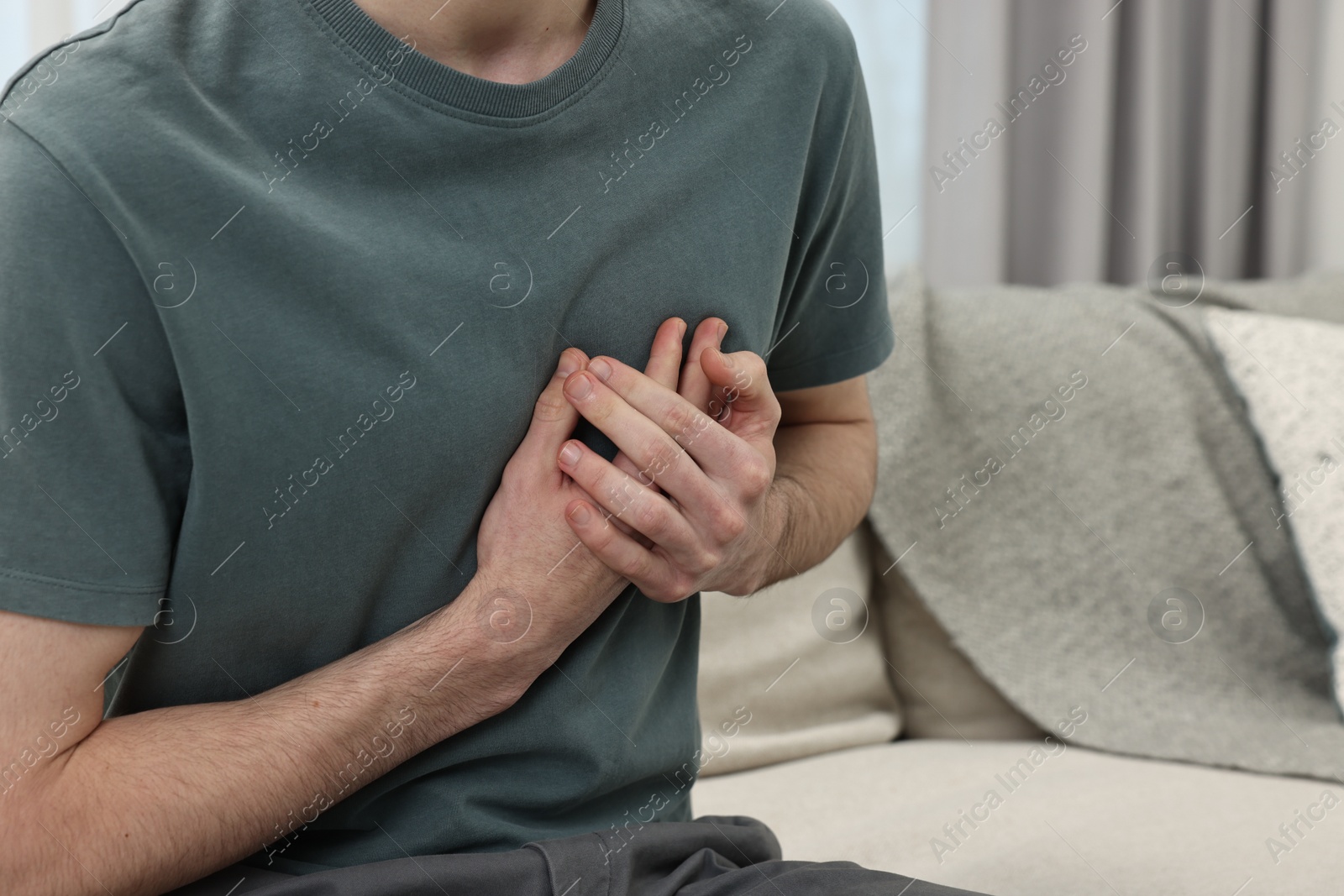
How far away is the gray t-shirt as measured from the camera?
54cm

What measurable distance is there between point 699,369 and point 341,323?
0.21 metres

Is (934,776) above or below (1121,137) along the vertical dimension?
below

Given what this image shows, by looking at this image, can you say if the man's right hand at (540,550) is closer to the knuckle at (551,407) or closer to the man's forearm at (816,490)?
the knuckle at (551,407)

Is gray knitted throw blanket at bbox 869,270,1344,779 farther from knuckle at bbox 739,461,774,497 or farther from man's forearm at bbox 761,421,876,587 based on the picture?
knuckle at bbox 739,461,774,497

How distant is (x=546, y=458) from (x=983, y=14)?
4.53ft

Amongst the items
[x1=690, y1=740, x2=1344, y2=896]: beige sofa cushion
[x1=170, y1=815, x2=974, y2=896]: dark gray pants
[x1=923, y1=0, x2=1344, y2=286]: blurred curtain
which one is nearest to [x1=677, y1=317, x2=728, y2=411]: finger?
[x1=170, y1=815, x2=974, y2=896]: dark gray pants

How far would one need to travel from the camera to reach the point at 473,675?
2.04 ft

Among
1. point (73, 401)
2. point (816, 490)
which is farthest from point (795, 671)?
point (73, 401)

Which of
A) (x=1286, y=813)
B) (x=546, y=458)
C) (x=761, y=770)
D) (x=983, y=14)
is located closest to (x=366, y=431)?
(x=546, y=458)

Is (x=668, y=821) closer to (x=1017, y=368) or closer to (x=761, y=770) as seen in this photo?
(x=761, y=770)

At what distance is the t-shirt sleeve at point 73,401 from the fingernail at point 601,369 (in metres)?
0.22

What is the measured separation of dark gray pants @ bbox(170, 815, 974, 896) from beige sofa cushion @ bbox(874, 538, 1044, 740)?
2.34ft

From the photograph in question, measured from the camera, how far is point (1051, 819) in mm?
1084

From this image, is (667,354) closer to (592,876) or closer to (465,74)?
(465,74)
